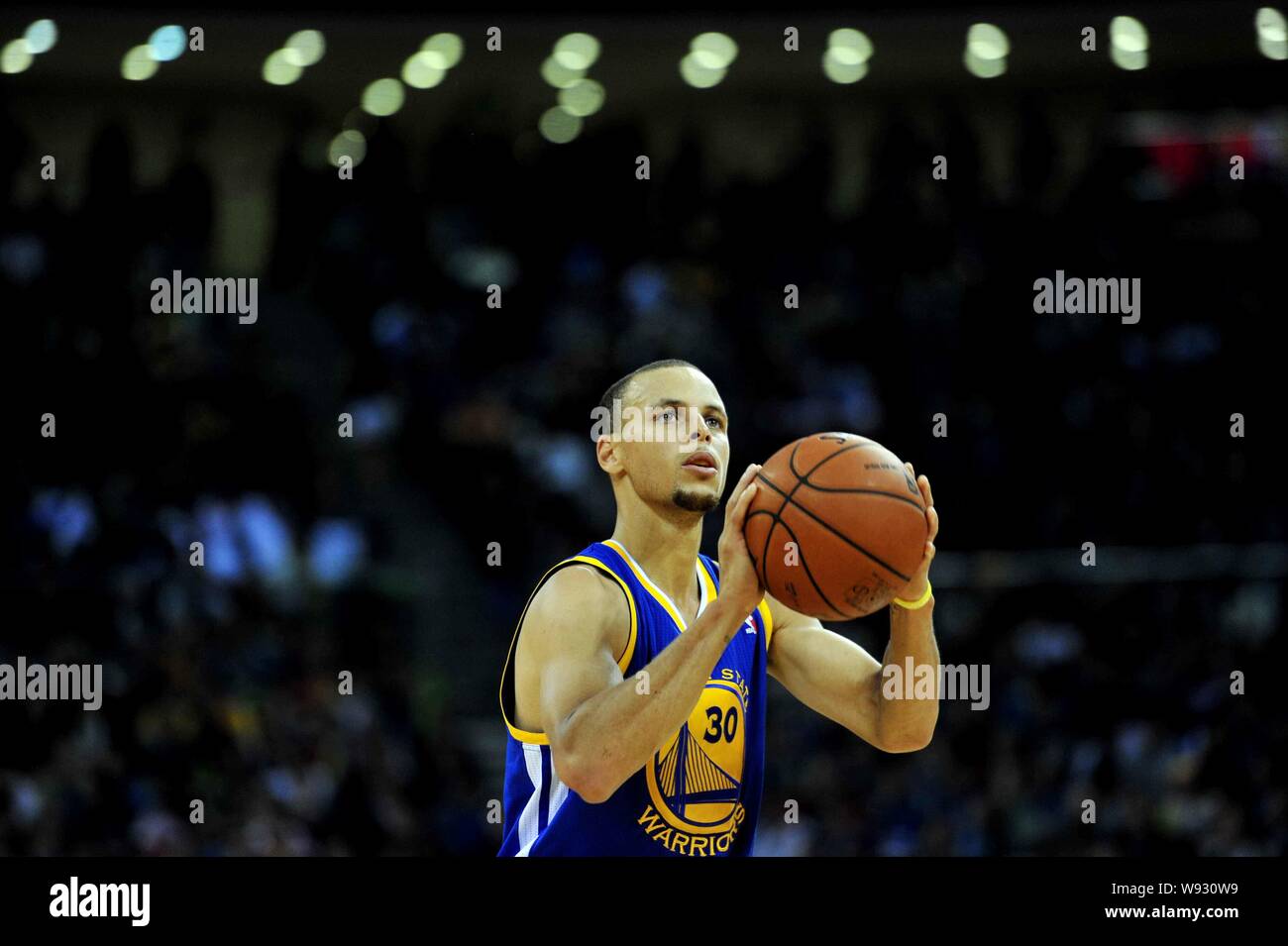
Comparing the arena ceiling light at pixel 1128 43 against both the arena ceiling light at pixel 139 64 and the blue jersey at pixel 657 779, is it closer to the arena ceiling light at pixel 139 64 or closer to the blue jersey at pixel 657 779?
the arena ceiling light at pixel 139 64

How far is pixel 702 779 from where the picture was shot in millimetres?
3975

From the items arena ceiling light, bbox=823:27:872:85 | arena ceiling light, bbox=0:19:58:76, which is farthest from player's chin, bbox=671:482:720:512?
arena ceiling light, bbox=0:19:58:76

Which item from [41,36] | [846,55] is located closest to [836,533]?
[846,55]

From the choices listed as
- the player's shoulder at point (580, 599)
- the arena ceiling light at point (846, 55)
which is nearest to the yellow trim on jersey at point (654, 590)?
the player's shoulder at point (580, 599)

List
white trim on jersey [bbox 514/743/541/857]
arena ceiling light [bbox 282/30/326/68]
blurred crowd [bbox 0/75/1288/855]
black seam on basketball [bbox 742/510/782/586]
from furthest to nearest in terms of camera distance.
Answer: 1. arena ceiling light [bbox 282/30/326/68]
2. blurred crowd [bbox 0/75/1288/855]
3. white trim on jersey [bbox 514/743/541/857]
4. black seam on basketball [bbox 742/510/782/586]

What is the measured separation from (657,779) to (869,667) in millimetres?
720

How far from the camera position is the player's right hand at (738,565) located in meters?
3.58

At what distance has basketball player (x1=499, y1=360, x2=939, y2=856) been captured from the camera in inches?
140

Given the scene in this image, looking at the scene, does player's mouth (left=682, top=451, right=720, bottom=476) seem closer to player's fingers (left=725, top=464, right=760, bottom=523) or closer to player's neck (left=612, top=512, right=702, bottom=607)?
player's neck (left=612, top=512, right=702, bottom=607)

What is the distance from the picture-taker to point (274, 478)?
9.95 meters

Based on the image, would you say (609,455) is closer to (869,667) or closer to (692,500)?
(692,500)

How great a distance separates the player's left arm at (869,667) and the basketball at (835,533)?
0.08 metres

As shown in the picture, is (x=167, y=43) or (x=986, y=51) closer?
(x=167, y=43)
